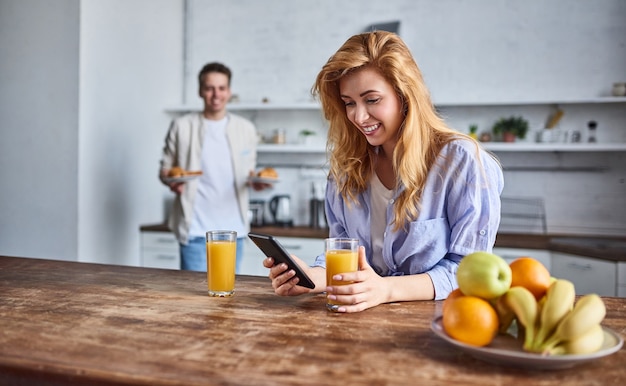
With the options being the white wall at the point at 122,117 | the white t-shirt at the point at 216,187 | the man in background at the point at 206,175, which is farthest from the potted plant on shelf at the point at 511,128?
the white wall at the point at 122,117

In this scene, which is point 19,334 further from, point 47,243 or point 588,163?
point 588,163

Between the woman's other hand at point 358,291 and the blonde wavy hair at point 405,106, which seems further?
the blonde wavy hair at point 405,106

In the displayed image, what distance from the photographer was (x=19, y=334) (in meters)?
1.28

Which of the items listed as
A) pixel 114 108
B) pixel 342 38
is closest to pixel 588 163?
pixel 342 38

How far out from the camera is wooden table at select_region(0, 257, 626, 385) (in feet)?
3.37

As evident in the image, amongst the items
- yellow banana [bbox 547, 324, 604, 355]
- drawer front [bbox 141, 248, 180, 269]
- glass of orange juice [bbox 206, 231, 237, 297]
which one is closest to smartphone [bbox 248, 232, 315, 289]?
glass of orange juice [bbox 206, 231, 237, 297]

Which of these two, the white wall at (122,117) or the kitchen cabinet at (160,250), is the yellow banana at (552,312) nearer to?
the white wall at (122,117)

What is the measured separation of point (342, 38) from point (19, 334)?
12.6 ft

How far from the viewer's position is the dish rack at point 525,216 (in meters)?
4.39

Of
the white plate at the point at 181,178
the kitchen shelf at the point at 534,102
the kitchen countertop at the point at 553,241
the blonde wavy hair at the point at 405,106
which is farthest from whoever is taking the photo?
the kitchen shelf at the point at 534,102

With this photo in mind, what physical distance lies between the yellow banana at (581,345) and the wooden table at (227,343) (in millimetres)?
41

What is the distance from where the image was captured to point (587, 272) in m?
3.45

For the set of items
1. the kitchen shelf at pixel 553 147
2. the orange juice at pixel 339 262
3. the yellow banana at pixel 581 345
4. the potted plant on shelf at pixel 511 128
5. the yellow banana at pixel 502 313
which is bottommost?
the yellow banana at pixel 581 345

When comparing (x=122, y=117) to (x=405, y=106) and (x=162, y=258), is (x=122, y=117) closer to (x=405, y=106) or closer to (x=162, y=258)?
(x=162, y=258)
